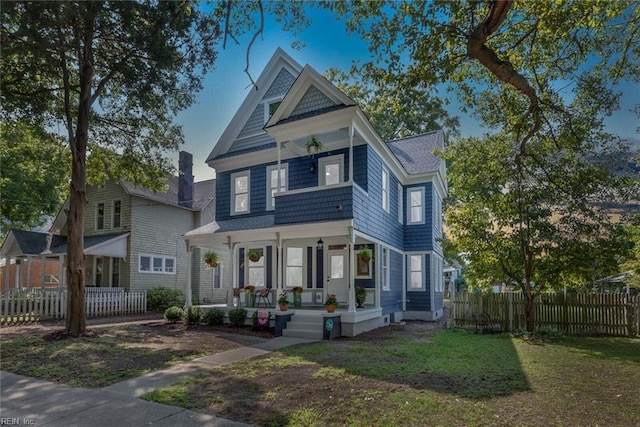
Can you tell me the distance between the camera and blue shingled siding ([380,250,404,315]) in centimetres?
1505

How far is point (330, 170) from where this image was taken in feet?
47.1

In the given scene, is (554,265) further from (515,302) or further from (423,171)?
(423,171)

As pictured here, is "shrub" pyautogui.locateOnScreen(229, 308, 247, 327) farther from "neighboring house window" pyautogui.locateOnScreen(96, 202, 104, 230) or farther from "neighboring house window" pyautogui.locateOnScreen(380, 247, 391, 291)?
"neighboring house window" pyautogui.locateOnScreen(96, 202, 104, 230)

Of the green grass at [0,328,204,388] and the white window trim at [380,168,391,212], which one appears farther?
the white window trim at [380,168,391,212]

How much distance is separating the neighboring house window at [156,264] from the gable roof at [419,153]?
522 inches

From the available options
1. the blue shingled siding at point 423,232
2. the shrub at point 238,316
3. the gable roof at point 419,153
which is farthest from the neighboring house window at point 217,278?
the gable roof at point 419,153

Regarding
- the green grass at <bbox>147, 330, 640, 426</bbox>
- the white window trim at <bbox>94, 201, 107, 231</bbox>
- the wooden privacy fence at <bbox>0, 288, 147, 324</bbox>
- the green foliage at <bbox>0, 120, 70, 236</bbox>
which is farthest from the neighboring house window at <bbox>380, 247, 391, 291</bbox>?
the white window trim at <bbox>94, 201, 107, 231</bbox>

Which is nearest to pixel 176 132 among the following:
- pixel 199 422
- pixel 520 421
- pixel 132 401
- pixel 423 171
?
pixel 423 171

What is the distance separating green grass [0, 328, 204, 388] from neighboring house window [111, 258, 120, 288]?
378 inches

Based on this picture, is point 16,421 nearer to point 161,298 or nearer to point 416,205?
point 161,298

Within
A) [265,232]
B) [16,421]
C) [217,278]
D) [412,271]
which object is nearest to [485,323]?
[412,271]

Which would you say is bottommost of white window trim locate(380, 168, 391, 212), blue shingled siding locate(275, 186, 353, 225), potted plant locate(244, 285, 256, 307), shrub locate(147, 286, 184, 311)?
shrub locate(147, 286, 184, 311)

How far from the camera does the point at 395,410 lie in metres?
4.90

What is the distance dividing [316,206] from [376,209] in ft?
8.75
